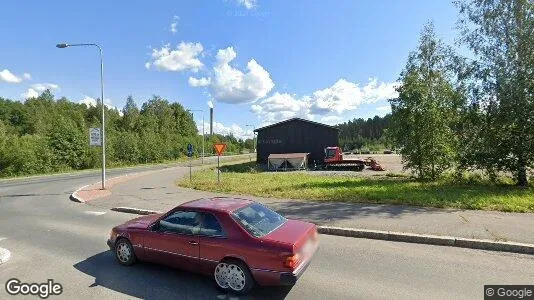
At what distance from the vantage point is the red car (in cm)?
518

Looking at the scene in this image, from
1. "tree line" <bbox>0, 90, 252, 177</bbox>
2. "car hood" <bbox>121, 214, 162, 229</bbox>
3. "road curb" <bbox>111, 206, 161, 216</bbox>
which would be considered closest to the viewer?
"car hood" <bbox>121, 214, 162, 229</bbox>

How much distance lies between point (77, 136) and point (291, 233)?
4027cm

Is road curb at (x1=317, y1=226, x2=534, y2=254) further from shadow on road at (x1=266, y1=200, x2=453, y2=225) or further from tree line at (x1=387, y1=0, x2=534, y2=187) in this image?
tree line at (x1=387, y1=0, x2=534, y2=187)

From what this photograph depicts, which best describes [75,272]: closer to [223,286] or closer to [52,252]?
[52,252]

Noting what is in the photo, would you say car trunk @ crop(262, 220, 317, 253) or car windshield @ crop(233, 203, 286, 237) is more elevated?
car windshield @ crop(233, 203, 286, 237)

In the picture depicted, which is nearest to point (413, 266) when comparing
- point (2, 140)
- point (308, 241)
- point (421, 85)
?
point (308, 241)

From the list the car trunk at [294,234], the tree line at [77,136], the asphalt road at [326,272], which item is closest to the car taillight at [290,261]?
the car trunk at [294,234]

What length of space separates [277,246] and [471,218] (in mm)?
6808

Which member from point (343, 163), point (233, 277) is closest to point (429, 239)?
point (233, 277)

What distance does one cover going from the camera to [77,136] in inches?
1545

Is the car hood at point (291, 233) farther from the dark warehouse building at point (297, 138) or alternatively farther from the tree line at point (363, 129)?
the tree line at point (363, 129)

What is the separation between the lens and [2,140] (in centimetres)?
3303

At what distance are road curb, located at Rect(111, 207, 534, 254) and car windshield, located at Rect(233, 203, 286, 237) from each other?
2.96 metres

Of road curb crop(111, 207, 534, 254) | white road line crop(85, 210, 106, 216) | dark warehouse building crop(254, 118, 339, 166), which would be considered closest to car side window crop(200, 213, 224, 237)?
road curb crop(111, 207, 534, 254)
